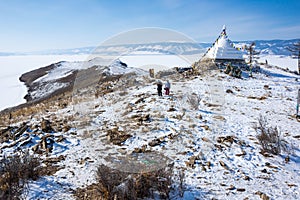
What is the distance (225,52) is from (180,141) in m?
19.1

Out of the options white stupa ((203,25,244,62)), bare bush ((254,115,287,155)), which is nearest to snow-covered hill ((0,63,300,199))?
bare bush ((254,115,287,155))

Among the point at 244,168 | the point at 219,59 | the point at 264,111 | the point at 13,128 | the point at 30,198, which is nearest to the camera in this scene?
the point at 30,198

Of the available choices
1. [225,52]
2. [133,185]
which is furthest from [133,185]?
[225,52]

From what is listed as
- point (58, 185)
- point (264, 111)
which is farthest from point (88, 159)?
point (264, 111)

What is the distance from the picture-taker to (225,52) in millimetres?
24594

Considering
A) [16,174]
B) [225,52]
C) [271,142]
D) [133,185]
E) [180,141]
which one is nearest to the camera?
[133,185]

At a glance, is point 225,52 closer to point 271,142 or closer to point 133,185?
point 271,142

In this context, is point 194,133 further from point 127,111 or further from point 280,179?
point 127,111

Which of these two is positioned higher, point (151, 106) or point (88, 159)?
point (151, 106)

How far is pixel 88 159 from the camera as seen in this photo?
7.24 meters

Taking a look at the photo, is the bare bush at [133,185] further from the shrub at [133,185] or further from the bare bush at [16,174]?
the bare bush at [16,174]

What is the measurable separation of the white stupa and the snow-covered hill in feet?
34.1

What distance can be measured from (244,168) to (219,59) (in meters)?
19.5

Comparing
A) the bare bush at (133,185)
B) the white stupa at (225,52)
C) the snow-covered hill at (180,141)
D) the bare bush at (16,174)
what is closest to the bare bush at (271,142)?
the snow-covered hill at (180,141)
